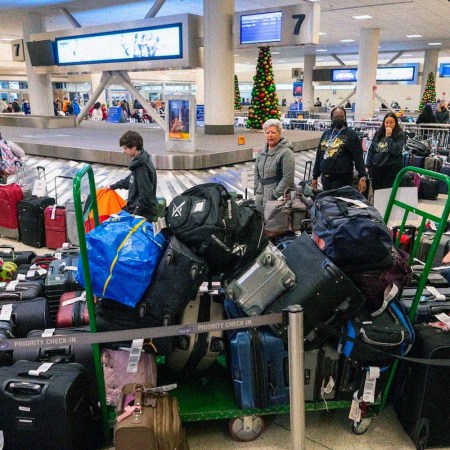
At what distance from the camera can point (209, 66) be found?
14.4 metres

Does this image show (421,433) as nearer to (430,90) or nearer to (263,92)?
(263,92)

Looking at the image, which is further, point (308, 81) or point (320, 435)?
point (308, 81)

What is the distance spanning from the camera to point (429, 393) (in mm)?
2371

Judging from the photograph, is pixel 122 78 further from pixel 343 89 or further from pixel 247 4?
pixel 343 89

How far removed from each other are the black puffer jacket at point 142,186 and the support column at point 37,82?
17.9 m

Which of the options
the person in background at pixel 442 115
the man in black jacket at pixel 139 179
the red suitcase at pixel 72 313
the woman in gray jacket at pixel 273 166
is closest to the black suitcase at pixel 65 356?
the red suitcase at pixel 72 313

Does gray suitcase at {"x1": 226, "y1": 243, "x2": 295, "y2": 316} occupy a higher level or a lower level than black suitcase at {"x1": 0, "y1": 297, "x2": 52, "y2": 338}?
higher

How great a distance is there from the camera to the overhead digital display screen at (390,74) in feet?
105

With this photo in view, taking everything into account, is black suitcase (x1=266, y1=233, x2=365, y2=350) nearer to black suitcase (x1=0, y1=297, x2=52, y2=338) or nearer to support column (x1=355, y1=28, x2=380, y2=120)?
black suitcase (x1=0, y1=297, x2=52, y2=338)

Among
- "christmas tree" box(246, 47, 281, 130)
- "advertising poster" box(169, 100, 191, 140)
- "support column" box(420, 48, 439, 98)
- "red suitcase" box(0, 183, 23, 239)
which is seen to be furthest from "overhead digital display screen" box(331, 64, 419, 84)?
"red suitcase" box(0, 183, 23, 239)

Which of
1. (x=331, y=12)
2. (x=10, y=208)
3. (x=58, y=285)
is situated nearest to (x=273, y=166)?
(x=58, y=285)

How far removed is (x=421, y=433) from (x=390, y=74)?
34298 millimetres

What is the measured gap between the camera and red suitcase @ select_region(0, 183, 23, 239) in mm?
5953

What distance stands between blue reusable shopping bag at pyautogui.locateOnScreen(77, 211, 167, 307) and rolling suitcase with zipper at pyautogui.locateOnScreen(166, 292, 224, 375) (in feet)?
1.16
